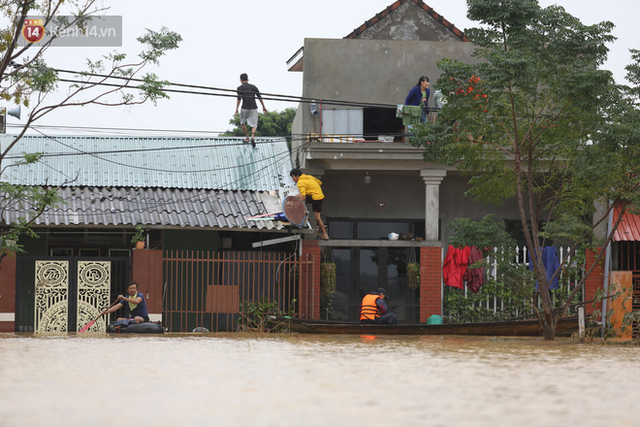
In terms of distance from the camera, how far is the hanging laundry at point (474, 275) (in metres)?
19.7

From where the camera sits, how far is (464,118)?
15.2m

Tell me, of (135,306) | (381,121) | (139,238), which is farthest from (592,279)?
(135,306)

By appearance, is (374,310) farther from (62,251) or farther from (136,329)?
(62,251)

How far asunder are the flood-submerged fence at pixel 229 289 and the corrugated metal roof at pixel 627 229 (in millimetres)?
6790

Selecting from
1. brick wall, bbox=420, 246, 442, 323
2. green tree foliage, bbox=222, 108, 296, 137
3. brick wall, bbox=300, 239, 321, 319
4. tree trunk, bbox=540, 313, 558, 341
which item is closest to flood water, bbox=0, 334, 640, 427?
tree trunk, bbox=540, 313, 558, 341

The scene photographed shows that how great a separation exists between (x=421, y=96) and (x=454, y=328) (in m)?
6.25

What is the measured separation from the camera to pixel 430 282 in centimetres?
2016

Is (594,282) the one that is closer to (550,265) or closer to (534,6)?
(550,265)

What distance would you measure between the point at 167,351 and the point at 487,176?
7.80m

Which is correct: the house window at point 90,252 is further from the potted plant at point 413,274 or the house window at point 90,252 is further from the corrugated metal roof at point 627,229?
the corrugated metal roof at point 627,229

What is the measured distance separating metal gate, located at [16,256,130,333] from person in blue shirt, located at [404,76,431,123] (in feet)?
25.5

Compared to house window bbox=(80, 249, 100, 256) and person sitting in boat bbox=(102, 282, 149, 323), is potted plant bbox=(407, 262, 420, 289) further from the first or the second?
house window bbox=(80, 249, 100, 256)

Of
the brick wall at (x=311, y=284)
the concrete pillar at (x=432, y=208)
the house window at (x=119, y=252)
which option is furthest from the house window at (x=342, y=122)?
the house window at (x=119, y=252)

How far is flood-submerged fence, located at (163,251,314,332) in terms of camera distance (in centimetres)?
1870
